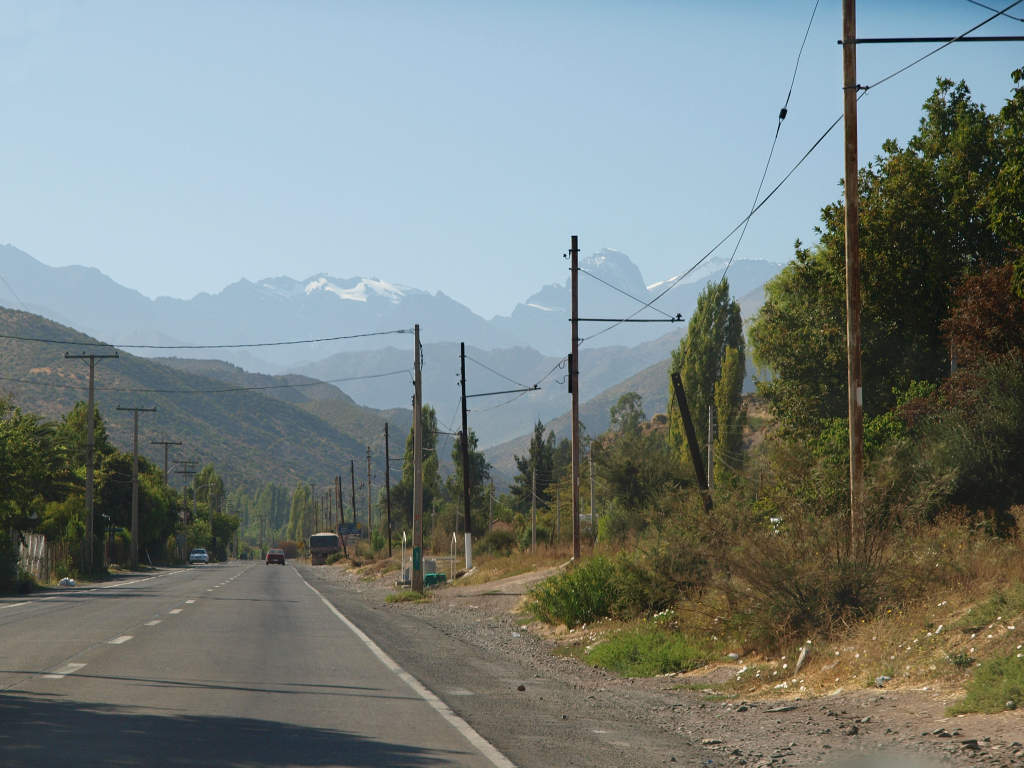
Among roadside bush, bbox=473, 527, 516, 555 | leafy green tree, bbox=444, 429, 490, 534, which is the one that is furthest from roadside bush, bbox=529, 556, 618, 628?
leafy green tree, bbox=444, 429, 490, 534

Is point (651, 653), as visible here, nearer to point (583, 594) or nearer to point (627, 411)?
point (583, 594)

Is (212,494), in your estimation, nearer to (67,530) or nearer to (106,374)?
(106,374)

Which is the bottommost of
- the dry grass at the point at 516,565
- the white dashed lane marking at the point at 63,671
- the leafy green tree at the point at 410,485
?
the dry grass at the point at 516,565

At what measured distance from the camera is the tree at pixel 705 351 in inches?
3024

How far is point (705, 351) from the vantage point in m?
78.4

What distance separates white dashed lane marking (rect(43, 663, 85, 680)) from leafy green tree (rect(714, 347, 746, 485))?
180 ft

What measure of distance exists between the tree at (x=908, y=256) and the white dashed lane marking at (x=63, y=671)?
73.4ft

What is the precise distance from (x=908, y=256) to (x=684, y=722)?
2215 centimetres

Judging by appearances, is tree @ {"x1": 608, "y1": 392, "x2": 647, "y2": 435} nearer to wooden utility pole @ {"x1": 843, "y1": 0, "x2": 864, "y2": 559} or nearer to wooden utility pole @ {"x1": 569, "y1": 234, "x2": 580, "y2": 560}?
wooden utility pole @ {"x1": 569, "y1": 234, "x2": 580, "y2": 560}

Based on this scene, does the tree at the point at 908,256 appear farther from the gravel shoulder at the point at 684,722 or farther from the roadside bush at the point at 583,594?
the gravel shoulder at the point at 684,722

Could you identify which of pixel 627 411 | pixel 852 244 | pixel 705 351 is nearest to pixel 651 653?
pixel 852 244

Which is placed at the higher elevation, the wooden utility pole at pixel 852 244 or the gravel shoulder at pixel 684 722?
the wooden utility pole at pixel 852 244

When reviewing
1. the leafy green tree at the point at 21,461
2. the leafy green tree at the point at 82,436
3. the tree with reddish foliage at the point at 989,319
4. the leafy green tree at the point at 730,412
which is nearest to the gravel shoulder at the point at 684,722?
the tree with reddish foliage at the point at 989,319

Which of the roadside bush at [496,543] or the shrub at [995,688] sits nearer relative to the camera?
the shrub at [995,688]
